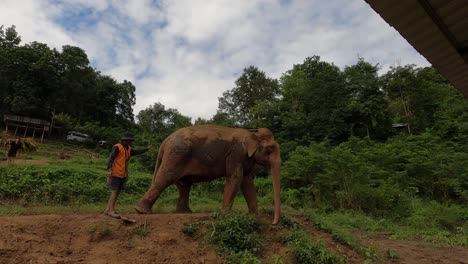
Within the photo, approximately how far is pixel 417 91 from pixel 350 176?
66.5ft

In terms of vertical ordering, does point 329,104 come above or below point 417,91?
below

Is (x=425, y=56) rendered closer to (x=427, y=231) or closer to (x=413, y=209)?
(x=427, y=231)

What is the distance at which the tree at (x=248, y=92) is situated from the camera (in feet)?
139

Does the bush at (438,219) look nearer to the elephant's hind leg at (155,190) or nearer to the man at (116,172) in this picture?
the elephant's hind leg at (155,190)

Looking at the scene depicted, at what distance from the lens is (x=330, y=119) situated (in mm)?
29484

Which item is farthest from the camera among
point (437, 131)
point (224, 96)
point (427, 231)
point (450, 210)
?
point (224, 96)

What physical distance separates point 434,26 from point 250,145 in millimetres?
5821

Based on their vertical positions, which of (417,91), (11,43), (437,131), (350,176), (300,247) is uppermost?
(11,43)

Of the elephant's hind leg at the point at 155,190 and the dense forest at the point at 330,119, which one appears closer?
the elephant's hind leg at the point at 155,190

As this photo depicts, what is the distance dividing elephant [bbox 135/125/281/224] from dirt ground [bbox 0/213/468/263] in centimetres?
90

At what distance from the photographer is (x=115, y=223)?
255 inches

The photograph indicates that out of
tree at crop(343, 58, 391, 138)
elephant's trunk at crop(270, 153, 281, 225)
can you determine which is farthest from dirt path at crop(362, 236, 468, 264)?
tree at crop(343, 58, 391, 138)

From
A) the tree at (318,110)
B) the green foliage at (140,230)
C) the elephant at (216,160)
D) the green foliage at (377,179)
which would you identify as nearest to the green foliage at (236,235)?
the elephant at (216,160)

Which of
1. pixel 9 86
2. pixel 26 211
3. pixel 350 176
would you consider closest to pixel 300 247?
pixel 26 211
